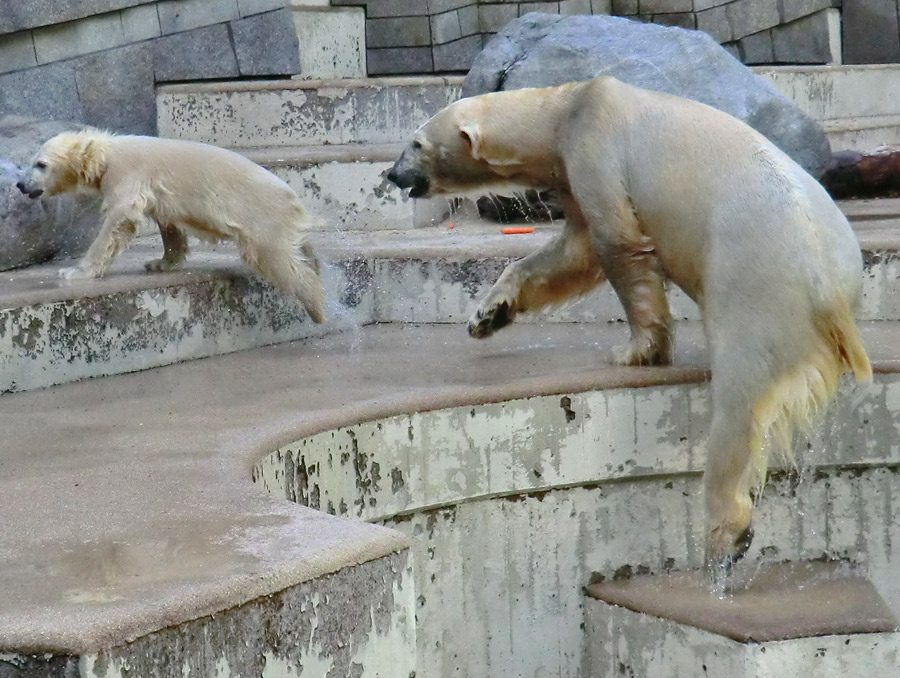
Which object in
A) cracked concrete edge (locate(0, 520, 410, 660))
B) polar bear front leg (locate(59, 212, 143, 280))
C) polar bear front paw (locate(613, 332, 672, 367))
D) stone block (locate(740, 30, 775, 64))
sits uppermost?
stone block (locate(740, 30, 775, 64))

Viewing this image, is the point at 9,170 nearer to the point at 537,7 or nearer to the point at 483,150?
the point at 483,150

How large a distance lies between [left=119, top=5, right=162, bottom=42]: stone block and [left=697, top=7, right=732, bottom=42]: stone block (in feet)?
12.5

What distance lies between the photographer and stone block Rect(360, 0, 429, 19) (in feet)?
27.6

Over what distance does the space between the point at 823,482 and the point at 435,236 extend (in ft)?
7.91

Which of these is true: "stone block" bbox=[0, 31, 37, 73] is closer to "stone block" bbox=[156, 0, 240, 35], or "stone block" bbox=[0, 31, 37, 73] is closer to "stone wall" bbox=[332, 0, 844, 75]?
"stone block" bbox=[156, 0, 240, 35]

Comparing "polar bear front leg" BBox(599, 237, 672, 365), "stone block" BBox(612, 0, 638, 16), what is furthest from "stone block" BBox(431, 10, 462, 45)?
"polar bear front leg" BBox(599, 237, 672, 365)

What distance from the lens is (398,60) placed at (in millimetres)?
8578

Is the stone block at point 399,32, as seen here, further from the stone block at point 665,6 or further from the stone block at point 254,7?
the stone block at point 665,6

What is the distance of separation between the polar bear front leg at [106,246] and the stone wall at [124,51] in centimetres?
278

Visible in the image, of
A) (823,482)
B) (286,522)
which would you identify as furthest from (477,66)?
(286,522)

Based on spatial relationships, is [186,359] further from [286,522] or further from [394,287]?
[286,522]

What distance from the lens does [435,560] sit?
3.66 meters

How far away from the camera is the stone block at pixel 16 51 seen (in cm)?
689

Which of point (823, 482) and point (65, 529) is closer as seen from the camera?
point (65, 529)
